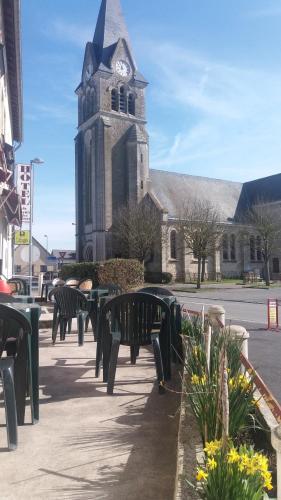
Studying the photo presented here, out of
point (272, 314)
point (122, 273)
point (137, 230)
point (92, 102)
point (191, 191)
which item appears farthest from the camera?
point (191, 191)

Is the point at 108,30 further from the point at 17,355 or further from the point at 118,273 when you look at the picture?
the point at 17,355

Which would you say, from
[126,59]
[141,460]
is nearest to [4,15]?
[141,460]

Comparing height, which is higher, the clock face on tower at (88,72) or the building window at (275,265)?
the clock face on tower at (88,72)

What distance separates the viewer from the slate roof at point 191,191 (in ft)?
148

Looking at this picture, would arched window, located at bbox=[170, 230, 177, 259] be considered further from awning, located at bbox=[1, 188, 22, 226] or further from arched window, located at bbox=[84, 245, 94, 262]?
awning, located at bbox=[1, 188, 22, 226]

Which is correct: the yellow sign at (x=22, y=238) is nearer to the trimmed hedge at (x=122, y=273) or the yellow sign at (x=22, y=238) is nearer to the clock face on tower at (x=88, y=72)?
the trimmed hedge at (x=122, y=273)

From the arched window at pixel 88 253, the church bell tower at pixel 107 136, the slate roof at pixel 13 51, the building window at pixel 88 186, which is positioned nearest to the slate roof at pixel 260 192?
the church bell tower at pixel 107 136

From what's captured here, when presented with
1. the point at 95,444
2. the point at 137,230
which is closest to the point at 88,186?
the point at 137,230

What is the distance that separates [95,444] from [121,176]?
4235cm

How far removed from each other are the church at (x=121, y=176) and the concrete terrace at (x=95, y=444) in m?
36.5

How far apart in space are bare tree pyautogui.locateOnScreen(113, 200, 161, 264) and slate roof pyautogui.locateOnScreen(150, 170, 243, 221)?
3215 millimetres

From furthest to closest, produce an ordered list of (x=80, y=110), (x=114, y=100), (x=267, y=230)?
(x=80, y=110), (x=114, y=100), (x=267, y=230)

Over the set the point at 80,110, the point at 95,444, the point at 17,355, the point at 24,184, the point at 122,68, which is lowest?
the point at 95,444

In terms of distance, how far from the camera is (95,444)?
9.95 feet
